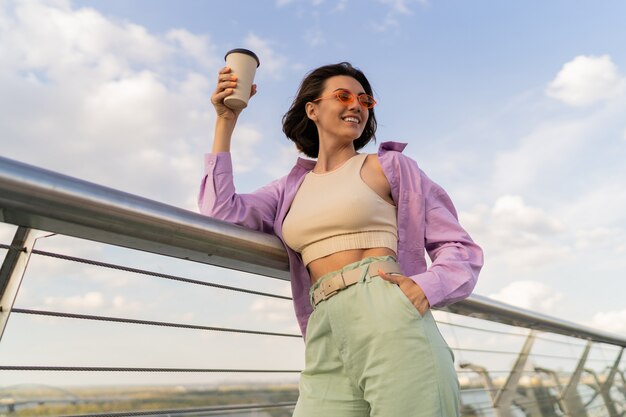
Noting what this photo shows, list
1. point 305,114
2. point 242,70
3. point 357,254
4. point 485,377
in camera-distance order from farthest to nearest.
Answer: point 485,377, point 305,114, point 242,70, point 357,254

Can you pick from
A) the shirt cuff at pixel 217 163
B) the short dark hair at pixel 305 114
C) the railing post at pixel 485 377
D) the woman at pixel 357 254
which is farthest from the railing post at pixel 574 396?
the shirt cuff at pixel 217 163

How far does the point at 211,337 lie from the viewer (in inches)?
67.7

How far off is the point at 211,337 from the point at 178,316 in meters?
0.15

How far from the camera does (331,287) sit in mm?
1481

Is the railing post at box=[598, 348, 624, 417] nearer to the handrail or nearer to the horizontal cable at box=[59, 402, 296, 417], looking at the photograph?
the horizontal cable at box=[59, 402, 296, 417]

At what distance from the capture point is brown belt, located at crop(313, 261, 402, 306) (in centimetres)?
146

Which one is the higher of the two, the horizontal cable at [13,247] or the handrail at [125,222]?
the handrail at [125,222]

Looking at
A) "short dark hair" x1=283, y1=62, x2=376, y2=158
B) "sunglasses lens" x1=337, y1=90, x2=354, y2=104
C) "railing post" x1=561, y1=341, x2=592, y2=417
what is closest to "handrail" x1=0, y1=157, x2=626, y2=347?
"sunglasses lens" x1=337, y1=90, x2=354, y2=104

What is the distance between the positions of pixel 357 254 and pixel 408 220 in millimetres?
206

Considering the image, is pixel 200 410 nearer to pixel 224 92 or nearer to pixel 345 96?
pixel 224 92

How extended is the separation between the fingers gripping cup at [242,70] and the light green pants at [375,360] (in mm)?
686

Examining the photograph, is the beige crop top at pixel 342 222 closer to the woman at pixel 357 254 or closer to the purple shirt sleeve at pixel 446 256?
the woman at pixel 357 254

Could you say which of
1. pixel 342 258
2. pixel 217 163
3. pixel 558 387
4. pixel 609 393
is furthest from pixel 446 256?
pixel 609 393

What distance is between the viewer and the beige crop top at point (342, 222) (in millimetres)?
1594
